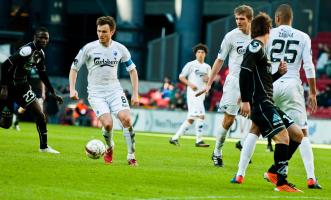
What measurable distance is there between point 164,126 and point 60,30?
16776 mm

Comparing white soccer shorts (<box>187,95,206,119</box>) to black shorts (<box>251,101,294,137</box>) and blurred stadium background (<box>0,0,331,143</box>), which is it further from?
black shorts (<box>251,101,294,137</box>)

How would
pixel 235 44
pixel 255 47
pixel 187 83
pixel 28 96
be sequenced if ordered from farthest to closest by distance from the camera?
pixel 187 83 → pixel 28 96 → pixel 235 44 → pixel 255 47

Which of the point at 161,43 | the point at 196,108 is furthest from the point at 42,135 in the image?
the point at 161,43

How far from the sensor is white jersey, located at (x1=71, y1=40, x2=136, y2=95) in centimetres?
1561

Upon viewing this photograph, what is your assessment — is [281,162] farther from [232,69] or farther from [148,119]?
[148,119]

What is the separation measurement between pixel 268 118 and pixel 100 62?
4133mm

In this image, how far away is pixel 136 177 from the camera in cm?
1349

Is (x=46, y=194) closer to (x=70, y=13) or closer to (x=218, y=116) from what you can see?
(x=218, y=116)

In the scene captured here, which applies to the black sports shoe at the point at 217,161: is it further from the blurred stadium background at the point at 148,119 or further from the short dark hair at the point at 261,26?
the short dark hair at the point at 261,26

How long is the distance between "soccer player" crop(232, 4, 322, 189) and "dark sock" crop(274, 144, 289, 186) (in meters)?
0.72

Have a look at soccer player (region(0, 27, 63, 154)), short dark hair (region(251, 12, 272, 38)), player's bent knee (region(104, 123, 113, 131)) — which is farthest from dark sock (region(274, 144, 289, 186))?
soccer player (region(0, 27, 63, 154))

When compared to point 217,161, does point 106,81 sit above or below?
above

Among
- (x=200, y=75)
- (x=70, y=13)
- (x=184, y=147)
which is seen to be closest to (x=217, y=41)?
(x=200, y=75)

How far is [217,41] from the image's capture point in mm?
39531
